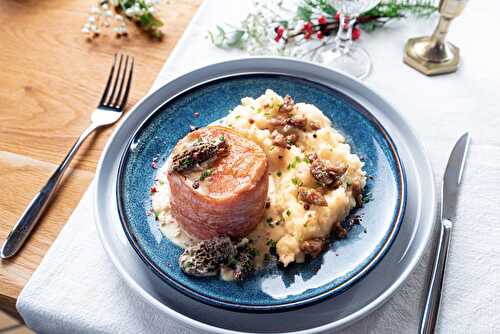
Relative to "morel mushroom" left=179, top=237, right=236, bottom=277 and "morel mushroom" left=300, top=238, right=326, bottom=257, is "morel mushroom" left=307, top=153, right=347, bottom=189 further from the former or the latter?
"morel mushroom" left=179, top=237, right=236, bottom=277

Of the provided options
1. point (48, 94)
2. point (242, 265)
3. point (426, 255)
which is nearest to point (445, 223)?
point (426, 255)

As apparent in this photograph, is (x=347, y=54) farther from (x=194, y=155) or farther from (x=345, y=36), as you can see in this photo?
(x=194, y=155)

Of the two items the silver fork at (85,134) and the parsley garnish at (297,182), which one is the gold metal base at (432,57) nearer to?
the parsley garnish at (297,182)

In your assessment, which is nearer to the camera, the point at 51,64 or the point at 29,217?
the point at 29,217

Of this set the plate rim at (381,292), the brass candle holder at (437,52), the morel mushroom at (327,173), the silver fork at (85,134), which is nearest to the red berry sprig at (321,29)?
the brass candle holder at (437,52)

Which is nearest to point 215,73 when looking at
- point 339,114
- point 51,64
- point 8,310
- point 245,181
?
point 339,114

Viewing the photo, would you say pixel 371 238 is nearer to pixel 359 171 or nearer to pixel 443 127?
pixel 359 171
